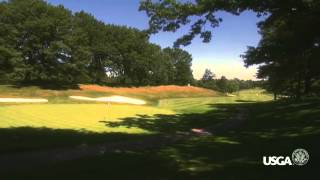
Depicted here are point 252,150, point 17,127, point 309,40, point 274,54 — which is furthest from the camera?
point 274,54

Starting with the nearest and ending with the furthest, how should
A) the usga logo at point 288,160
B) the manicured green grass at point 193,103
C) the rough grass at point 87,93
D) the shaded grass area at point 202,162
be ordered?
the shaded grass area at point 202,162, the usga logo at point 288,160, the manicured green grass at point 193,103, the rough grass at point 87,93

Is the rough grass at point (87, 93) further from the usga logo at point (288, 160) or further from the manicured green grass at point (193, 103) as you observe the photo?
the usga logo at point (288, 160)

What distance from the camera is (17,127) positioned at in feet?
73.3

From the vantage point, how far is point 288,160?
A: 12016mm

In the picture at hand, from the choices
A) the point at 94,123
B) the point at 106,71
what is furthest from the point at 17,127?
the point at 106,71

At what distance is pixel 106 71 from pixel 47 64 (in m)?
33.3

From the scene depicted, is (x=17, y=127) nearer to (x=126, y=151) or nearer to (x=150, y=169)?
(x=126, y=151)

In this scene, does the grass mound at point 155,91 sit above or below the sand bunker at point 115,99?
above

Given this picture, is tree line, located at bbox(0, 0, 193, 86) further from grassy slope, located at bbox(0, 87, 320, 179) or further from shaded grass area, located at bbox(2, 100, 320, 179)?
shaded grass area, located at bbox(2, 100, 320, 179)

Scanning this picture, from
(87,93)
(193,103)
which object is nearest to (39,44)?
(87,93)

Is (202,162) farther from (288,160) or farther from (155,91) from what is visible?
(155,91)

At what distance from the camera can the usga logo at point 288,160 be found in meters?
11.8

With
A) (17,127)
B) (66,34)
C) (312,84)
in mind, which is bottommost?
(17,127)

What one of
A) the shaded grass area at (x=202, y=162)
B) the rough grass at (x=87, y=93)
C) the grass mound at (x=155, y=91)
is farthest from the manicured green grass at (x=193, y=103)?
the shaded grass area at (x=202, y=162)
